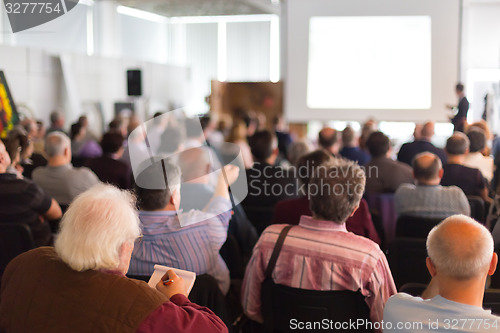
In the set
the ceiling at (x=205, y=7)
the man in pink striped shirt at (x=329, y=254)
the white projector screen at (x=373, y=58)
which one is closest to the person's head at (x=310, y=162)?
the man in pink striped shirt at (x=329, y=254)

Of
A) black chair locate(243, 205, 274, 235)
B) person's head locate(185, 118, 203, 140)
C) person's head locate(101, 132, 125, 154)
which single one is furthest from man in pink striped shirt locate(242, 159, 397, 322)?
person's head locate(185, 118, 203, 140)

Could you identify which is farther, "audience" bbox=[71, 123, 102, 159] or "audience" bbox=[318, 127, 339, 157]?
"audience" bbox=[71, 123, 102, 159]

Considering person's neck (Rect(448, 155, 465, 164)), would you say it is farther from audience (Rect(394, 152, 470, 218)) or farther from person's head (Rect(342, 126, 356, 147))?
person's head (Rect(342, 126, 356, 147))

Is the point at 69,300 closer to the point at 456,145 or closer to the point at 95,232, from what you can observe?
the point at 95,232

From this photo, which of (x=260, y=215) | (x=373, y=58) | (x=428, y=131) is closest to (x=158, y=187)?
(x=260, y=215)

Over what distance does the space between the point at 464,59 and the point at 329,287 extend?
23.9 feet

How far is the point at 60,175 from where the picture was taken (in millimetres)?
4164

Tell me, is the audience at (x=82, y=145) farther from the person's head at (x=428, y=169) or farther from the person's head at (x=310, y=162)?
the person's head at (x=428, y=169)

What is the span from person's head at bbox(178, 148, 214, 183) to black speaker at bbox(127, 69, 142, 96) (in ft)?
25.6

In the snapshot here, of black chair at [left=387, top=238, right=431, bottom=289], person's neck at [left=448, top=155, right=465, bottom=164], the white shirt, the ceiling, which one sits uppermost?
the ceiling

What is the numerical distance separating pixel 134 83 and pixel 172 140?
6.31 m

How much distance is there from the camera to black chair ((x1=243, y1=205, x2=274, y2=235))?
3.88 meters

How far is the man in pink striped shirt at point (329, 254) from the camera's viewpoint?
A: 7.09 feet

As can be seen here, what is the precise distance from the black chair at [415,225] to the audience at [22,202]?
7.17ft
